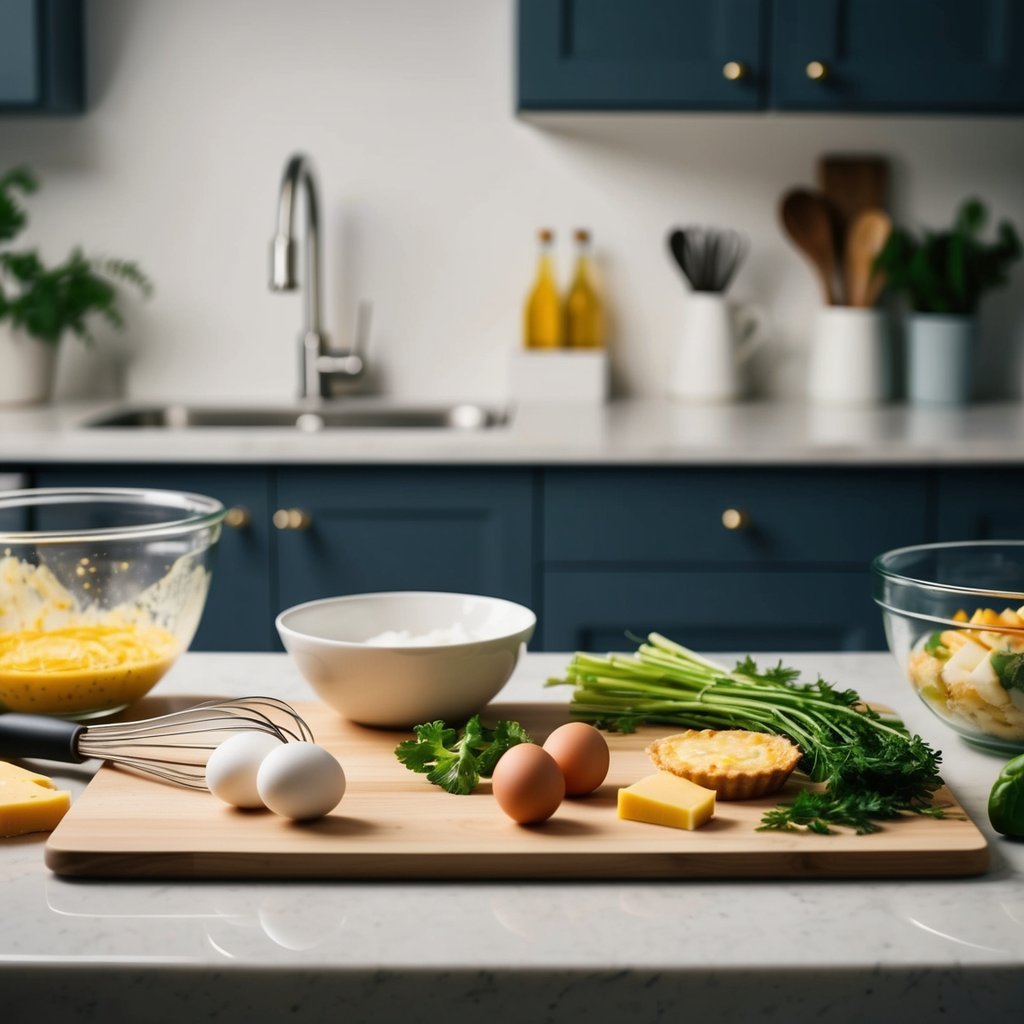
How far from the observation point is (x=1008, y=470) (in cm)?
234

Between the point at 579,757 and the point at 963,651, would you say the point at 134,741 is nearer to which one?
the point at 579,757

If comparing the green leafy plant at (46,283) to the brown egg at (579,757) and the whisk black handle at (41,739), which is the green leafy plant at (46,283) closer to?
the whisk black handle at (41,739)

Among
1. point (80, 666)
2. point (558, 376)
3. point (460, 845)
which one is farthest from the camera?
point (558, 376)

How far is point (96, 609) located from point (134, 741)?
8.1 inches

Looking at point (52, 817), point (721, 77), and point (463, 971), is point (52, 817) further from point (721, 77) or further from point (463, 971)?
point (721, 77)

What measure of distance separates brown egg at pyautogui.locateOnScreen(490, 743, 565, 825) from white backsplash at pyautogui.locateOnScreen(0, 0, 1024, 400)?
84.7 inches

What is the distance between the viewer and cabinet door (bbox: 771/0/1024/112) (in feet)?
8.30

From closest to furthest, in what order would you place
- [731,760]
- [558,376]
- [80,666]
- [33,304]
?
[731,760], [80,666], [33,304], [558,376]

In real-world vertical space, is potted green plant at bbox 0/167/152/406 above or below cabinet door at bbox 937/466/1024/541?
above

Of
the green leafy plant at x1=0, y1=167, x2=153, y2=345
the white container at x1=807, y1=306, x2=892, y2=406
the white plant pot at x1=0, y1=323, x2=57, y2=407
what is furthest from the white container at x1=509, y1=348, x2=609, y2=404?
the white plant pot at x1=0, y1=323, x2=57, y2=407

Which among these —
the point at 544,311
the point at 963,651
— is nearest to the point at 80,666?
the point at 963,651

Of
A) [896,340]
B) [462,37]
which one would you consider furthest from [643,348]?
[462,37]

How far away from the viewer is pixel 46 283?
9.17 ft

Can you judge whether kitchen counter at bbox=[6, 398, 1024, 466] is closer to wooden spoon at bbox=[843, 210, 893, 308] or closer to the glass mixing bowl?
wooden spoon at bbox=[843, 210, 893, 308]
